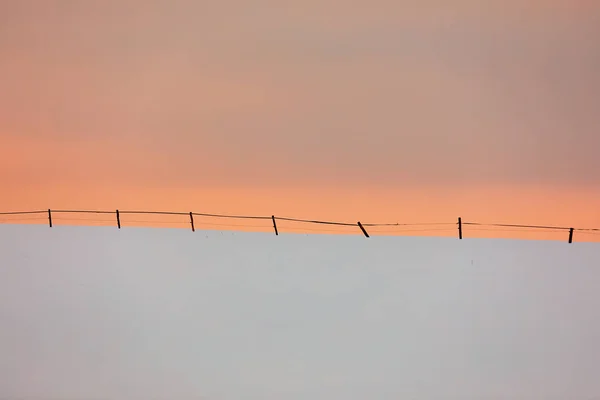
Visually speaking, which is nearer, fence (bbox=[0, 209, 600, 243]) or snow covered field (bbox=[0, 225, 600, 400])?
snow covered field (bbox=[0, 225, 600, 400])

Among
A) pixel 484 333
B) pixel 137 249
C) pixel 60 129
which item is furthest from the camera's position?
pixel 60 129

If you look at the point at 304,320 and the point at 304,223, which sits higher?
the point at 304,223

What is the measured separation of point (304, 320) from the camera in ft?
4.24

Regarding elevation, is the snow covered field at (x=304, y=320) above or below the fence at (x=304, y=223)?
below

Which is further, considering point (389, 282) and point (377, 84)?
point (377, 84)

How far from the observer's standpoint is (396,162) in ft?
4.72

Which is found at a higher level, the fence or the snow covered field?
the fence

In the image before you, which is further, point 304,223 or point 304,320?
point 304,223

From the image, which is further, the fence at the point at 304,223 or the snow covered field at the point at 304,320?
the fence at the point at 304,223

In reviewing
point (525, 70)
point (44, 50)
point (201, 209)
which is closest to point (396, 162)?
point (525, 70)

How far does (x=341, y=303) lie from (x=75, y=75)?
3.87 feet

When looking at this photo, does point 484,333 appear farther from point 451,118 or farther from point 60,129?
point 60,129

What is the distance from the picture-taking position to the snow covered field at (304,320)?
1.24 meters

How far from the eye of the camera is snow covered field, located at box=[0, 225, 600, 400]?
4.06 feet
